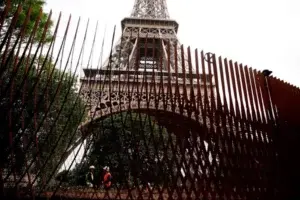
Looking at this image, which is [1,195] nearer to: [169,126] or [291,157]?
[169,126]

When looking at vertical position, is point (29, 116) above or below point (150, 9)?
below

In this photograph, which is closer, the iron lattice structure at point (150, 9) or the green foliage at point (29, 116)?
the green foliage at point (29, 116)

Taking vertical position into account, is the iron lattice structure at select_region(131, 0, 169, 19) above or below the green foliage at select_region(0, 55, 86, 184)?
above

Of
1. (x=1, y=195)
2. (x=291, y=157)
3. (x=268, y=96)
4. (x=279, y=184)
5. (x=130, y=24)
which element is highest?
(x=130, y=24)

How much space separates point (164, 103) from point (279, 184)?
1.40 metres

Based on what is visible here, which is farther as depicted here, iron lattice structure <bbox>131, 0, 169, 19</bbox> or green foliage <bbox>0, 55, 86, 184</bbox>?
iron lattice structure <bbox>131, 0, 169, 19</bbox>

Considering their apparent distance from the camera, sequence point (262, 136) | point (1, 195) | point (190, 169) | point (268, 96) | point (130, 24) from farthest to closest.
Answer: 1. point (130, 24)
2. point (268, 96)
3. point (262, 136)
4. point (190, 169)
5. point (1, 195)

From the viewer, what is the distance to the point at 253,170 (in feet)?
9.45

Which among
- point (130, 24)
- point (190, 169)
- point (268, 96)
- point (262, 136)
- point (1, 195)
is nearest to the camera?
point (1, 195)

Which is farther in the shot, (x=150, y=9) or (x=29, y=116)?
(x=150, y=9)

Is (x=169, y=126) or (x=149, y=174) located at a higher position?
(x=169, y=126)

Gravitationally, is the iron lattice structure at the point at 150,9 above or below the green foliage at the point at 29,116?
above

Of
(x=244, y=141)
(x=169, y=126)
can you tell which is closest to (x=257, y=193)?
(x=244, y=141)

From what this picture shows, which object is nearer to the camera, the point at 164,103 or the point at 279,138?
the point at 164,103
